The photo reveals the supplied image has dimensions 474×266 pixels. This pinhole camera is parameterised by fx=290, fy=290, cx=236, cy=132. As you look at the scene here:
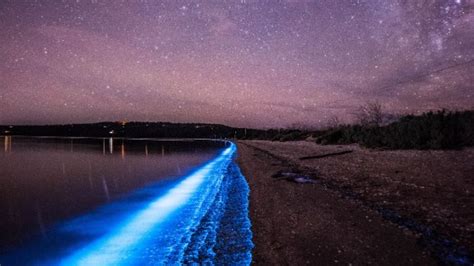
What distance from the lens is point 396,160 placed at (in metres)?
14.6

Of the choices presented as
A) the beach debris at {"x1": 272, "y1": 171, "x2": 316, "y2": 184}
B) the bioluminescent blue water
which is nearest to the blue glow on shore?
the bioluminescent blue water

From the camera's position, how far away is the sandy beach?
16.5 feet

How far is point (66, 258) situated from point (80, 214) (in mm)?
4547

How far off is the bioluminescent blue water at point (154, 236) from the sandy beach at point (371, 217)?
58 cm

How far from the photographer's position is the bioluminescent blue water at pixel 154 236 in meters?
5.95

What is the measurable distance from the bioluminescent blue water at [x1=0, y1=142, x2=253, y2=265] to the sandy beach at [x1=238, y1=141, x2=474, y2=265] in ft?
1.91

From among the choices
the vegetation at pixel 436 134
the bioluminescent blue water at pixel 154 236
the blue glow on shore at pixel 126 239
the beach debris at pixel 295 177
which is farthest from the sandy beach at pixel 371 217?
the blue glow on shore at pixel 126 239

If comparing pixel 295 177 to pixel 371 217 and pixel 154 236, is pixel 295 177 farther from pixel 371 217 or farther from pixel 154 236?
pixel 154 236

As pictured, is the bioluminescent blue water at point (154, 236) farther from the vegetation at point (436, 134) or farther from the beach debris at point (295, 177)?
the vegetation at point (436, 134)

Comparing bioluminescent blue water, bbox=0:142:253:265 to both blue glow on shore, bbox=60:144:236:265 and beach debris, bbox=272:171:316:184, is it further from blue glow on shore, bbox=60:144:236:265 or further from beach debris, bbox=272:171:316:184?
beach debris, bbox=272:171:316:184

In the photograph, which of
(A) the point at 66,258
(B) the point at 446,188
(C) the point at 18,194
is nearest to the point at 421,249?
(B) the point at 446,188

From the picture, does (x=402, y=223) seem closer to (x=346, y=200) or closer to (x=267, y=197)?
(x=346, y=200)

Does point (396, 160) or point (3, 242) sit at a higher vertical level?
point (396, 160)

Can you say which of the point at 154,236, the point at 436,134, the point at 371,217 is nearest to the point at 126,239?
the point at 154,236
